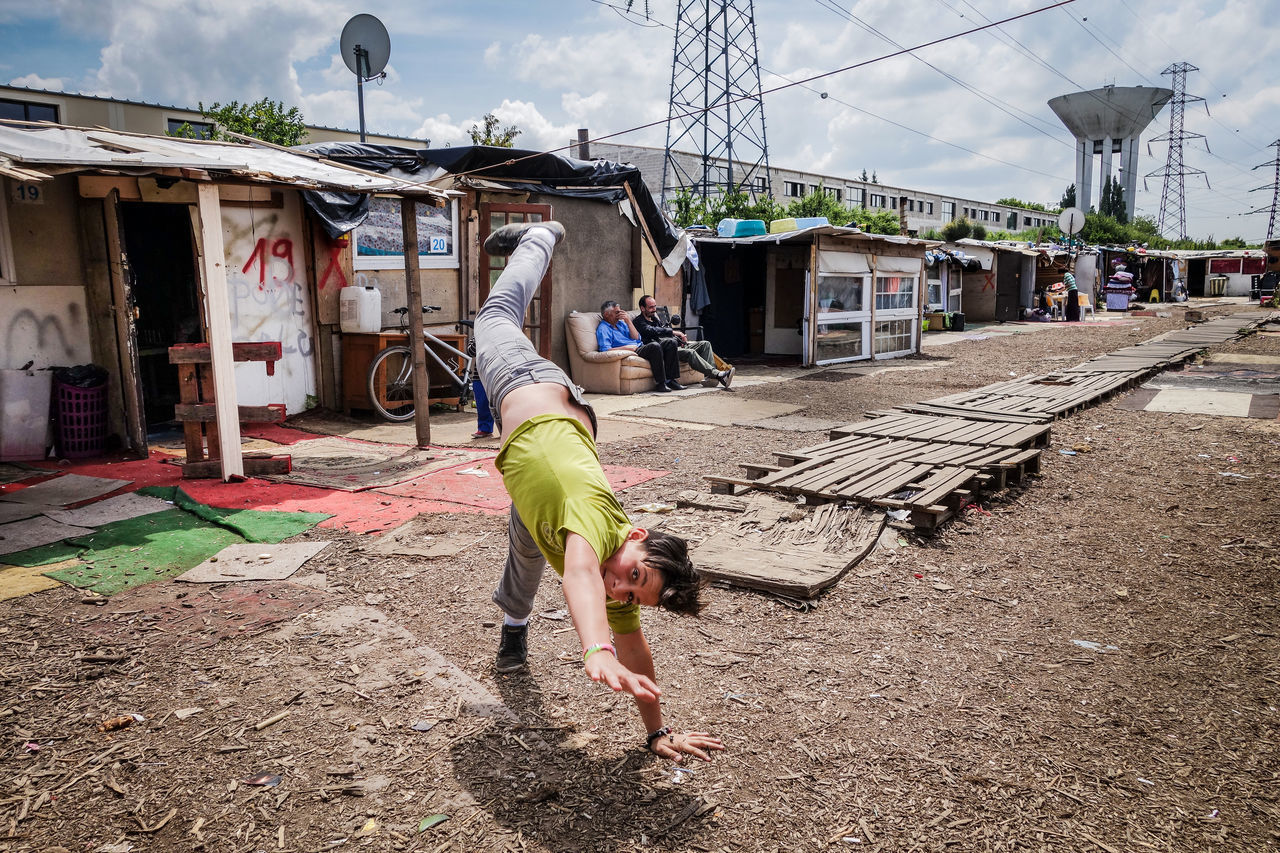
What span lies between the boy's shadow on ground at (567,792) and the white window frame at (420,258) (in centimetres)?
698

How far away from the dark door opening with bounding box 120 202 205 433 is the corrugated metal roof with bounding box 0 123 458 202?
5.14 ft

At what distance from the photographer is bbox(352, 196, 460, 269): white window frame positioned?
9.59 m

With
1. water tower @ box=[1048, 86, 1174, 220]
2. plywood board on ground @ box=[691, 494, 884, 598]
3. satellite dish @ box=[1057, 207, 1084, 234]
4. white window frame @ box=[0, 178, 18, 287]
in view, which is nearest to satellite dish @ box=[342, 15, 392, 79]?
white window frame @ box=[0, 178, 18, 287]

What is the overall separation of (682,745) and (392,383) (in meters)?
7.40

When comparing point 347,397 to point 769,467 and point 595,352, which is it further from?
point 769,467

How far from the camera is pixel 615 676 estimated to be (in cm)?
192

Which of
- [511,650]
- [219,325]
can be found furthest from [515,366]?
[219,325]

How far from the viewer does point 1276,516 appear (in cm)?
560

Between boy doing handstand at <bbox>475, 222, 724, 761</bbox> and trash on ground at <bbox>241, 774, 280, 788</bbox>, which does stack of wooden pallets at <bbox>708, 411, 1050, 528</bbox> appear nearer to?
boy doing handstand at <bbox>475, 222, 724, 761</bbox>

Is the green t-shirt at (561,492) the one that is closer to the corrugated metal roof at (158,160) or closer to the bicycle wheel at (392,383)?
the corrugated metal roof at (158,160)

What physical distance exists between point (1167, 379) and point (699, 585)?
13.5 metres

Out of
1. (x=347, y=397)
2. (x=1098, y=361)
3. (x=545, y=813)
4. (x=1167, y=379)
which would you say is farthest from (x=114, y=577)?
(x=1098, y=361)

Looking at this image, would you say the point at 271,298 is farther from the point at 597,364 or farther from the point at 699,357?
Answer: the point at 699,357

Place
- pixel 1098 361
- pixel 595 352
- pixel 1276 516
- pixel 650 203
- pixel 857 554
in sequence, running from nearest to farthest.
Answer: pixel 857 554, pixel 1276 516, pixel 595 352, pixel 650 203, pixel 1098 361
